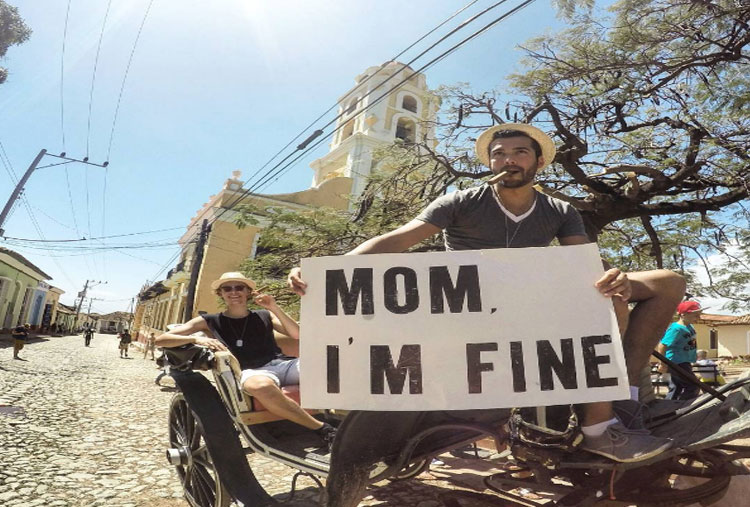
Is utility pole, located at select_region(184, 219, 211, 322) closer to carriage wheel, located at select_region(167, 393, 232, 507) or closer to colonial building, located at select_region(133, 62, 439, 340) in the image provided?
colonial building, located at select_region(133, 62, 439, 340)

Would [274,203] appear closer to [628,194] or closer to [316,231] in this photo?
[316,231]

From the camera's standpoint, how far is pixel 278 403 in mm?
2682

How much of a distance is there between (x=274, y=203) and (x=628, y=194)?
49.6 feet

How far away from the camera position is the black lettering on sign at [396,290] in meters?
1.75

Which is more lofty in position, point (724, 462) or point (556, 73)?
point (556, 73)

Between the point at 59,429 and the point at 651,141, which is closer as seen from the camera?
the point at 59,429

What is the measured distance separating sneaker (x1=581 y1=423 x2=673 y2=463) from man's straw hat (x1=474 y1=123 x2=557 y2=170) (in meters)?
1.24

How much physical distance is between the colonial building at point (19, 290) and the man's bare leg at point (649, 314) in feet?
107

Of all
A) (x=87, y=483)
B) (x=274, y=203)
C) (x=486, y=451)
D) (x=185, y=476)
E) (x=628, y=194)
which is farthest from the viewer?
(x=274, y=203)

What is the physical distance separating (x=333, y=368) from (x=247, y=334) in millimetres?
2153

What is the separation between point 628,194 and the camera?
6.36 m

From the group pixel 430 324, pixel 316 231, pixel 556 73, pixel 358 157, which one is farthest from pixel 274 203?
pixel 430 324

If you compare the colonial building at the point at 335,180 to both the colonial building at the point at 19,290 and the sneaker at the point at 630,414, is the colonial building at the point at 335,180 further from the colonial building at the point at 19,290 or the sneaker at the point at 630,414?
the sneaker at the point at 630,414

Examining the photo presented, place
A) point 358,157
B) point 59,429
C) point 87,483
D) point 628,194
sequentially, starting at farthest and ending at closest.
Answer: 1. point 358,157
2. point 628,194
3. point 59,429
4. point 87,483
